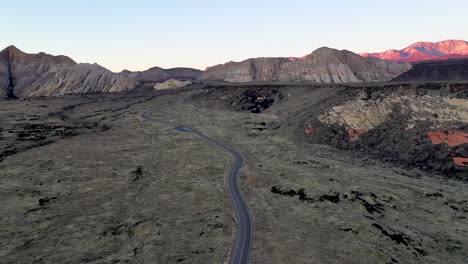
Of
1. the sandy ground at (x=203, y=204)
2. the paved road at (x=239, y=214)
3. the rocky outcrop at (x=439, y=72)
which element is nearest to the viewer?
the paved road at (x=239, y=214)

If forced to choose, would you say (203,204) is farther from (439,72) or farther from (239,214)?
(439,72)

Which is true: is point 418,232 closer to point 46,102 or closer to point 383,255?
point 383,255

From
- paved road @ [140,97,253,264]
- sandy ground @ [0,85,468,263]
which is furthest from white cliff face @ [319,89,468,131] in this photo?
paved road @ [140,97,253,264]

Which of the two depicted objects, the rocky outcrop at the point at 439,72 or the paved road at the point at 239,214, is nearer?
the paved road at the point at 239,214

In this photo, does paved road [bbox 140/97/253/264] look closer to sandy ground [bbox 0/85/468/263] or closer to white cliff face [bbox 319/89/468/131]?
sandy ground [bbox 0/85/468/263]

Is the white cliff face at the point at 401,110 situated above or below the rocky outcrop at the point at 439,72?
below

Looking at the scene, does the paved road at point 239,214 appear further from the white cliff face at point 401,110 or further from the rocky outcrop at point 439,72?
the rocky outcrop at point 439,72

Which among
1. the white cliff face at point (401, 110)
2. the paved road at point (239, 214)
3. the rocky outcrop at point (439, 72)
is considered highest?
the rocky outcrop at point (439, 72)

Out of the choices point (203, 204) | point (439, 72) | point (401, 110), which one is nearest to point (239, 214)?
point (203, 204)

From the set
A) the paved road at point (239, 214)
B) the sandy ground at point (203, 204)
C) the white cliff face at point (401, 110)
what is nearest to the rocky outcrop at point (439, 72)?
the white cliff face at point (401, 110)
